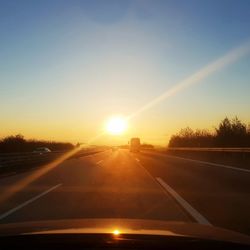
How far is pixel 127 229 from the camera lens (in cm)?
556

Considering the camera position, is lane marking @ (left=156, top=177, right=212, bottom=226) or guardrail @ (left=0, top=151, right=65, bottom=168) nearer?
lane marking @ (left=156, top=177, right=212, bottom=226)

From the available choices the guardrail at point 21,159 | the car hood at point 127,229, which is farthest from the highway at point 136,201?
the guardrail at point 21,159

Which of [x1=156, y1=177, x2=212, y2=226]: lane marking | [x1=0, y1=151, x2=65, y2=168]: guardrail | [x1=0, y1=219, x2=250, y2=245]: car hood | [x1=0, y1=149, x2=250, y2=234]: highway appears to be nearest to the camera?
[x1=0, y1=219, x2=250, y2=245]: car hood

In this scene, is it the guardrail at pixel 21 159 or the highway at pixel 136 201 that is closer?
the highway at pixel 136 201

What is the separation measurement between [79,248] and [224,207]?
9.58 meters

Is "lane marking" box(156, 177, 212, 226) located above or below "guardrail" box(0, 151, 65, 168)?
below

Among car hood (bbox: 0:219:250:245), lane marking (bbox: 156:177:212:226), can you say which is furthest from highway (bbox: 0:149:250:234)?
car hood (bbox: 0:219:250:245)

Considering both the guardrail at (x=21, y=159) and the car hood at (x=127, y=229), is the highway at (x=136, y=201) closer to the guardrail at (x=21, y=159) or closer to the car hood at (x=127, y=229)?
the car hood at (x=127, y=229)

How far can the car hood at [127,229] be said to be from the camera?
5.26 m

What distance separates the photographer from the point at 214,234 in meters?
5.49

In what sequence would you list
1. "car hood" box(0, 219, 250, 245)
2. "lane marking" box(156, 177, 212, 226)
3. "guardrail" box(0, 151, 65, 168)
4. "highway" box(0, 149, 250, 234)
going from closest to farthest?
"car hood" box(0, 219, 250, 245) < "lane marking" box(156, 177, 212, 226) < "highway" box(0, 149, 250, 234) < "guardrail" box(0, 151, 65, 168)

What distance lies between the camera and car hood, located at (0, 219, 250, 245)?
5262mm

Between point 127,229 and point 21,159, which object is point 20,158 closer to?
point 21,159

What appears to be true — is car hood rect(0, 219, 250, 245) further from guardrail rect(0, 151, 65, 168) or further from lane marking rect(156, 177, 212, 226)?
guardrail rect(0, 151, 65, 168)
